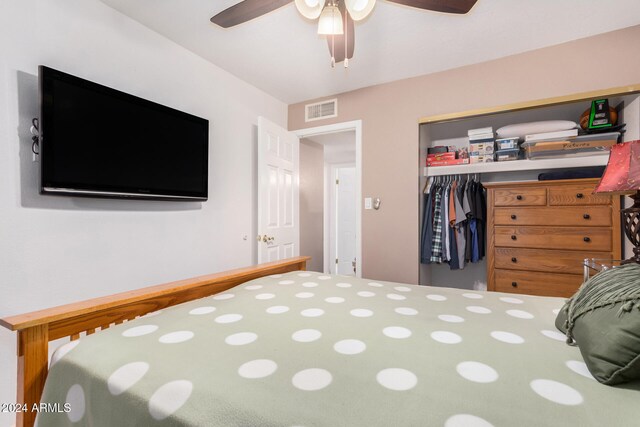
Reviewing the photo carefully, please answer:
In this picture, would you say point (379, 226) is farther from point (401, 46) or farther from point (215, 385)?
point (215, 385)

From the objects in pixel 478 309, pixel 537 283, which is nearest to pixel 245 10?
pixel 478 309

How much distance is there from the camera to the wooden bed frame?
31.7 inches

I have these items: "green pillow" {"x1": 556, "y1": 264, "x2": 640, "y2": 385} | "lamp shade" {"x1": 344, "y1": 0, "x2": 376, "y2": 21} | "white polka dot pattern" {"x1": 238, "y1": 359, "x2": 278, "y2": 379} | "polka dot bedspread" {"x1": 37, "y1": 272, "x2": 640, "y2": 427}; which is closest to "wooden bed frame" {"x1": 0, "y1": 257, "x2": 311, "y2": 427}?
"polka dot bedspread" {"x1": 37, "y1": 272, "x2": 640, "y2": 427}

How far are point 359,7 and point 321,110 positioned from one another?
1.88 meters

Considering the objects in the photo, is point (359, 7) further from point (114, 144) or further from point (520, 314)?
point (114, 144)

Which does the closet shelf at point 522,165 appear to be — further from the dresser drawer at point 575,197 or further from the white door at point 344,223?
the white door at point 344,223

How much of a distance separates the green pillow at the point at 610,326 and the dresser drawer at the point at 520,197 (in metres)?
1.76

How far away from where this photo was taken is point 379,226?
2.94m

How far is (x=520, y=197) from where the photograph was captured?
2424 mm

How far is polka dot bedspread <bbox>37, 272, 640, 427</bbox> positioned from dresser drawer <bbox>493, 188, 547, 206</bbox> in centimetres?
169

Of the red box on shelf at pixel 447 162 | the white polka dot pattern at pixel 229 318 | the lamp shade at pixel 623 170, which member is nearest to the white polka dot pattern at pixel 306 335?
the white polka dot pattern at pixel 229 318

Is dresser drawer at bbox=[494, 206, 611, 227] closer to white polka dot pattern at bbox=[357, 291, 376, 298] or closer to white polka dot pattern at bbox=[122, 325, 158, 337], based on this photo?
white polka dot pattern at bbox=[357, 291, 376, 298]

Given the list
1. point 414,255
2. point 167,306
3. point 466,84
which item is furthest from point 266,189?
point 466,84

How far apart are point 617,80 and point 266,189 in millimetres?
2813
